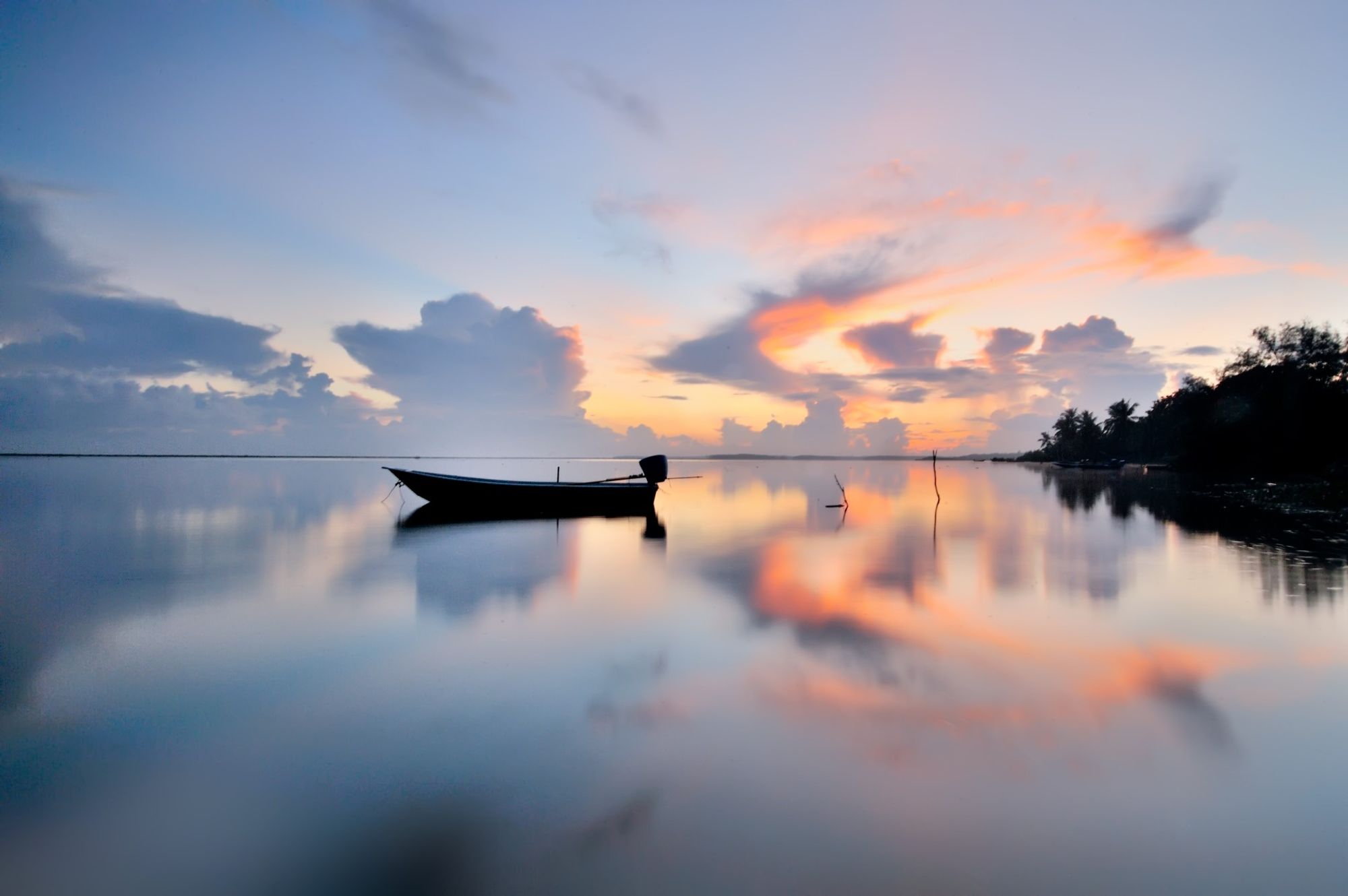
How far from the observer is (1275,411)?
46312mm

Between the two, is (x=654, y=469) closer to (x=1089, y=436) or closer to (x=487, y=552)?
(x=487, y=552)

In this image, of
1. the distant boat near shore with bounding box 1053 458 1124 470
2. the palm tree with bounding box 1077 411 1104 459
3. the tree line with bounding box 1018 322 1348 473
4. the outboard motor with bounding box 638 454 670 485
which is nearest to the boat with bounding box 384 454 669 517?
the outboard motor with bounding box 638 454 670 485

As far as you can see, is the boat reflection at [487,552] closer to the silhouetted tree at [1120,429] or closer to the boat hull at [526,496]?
the boat hull at [526,496]

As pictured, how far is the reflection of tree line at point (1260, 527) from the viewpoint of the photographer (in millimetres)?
12312

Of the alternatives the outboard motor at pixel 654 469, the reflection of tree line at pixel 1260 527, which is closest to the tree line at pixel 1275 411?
the reflection of tree line at pixel 1260 527

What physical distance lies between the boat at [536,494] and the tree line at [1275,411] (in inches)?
1389

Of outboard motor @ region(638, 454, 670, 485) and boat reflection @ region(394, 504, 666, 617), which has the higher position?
outboard motor @ region(638, 454, 670, 485)

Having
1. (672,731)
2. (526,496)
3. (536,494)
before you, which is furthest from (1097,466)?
(672,731)

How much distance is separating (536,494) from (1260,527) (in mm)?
25466

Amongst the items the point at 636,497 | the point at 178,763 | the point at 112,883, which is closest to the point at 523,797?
the point at 112,883

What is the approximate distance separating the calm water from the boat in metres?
11.6

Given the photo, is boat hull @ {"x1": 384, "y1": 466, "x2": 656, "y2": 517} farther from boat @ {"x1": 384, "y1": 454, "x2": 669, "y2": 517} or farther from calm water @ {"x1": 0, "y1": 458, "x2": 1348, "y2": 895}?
calm water @ {"x1": 0, "y1": 458, "x2": 1348, "y2": 895}

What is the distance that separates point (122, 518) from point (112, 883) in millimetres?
26816

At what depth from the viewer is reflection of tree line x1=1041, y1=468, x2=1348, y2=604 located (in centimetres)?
1231
